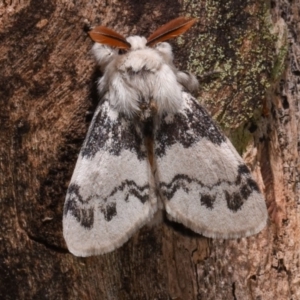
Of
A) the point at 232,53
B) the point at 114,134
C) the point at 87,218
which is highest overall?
the point at 232,53

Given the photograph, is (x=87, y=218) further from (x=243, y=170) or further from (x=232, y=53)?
(x=232, y=53)

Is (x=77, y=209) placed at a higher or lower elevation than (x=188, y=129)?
lower

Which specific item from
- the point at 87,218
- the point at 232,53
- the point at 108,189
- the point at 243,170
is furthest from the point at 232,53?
the point at 87,218

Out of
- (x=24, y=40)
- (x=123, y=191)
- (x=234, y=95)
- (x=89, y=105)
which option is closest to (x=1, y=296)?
(x=123, y=191)

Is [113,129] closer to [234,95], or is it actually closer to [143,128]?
[143,128]

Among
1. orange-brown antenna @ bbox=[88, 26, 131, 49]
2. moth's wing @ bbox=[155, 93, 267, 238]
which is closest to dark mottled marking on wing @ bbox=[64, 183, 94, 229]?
moth's wing @ bbox=[155, 93, 267, 238]

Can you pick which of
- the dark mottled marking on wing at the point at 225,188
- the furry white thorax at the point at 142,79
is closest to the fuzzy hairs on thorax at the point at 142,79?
the furry white thorax at the point at 142,79

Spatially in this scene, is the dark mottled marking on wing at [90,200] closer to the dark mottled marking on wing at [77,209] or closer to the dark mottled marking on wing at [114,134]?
the dark mottled marking on wing at [77,209]
